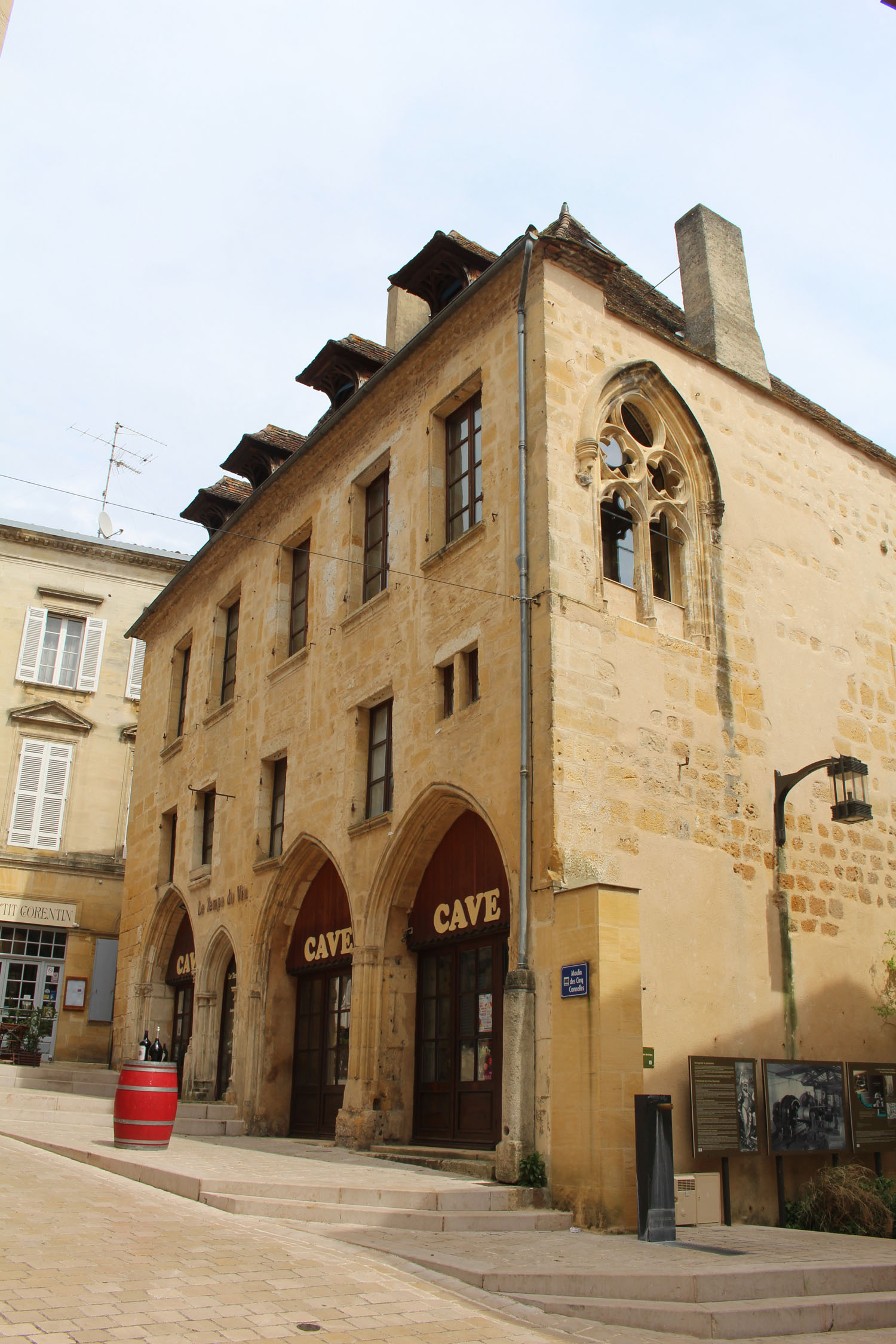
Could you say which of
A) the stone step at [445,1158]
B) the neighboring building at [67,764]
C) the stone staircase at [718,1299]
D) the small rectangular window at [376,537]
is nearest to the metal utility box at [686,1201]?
the stone step at [445,1158]

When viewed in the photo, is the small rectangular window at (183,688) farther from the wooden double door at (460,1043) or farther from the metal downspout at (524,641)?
the metal downspout at (524,641)

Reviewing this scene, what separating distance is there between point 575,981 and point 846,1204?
9.09 feet

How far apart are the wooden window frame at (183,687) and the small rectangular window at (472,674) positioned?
8681 mm

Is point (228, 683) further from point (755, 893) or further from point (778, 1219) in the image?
point (778, 1219)

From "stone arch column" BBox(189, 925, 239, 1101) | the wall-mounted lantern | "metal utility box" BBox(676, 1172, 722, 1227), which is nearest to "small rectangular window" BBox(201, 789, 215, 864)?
"stone arch column" BBox(189, 925, 239, 1101)

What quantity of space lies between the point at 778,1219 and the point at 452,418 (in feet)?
27.0

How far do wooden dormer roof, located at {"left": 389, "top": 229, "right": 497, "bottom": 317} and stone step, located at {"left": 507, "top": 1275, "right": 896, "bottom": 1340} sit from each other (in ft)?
Result: 32.5

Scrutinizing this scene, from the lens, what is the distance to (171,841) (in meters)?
18.3

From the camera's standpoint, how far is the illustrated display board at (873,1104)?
10.1 metres

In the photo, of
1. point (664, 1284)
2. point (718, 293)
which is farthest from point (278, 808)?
point (664, 1284)

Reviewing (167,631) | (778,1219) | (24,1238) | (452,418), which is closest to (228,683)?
(167,631)

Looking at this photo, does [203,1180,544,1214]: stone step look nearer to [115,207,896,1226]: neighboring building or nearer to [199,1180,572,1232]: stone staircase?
[199,1180,572,1232]: stone staircase

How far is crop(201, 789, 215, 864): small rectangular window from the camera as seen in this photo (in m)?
17.0

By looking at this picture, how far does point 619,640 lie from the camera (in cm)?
1040
